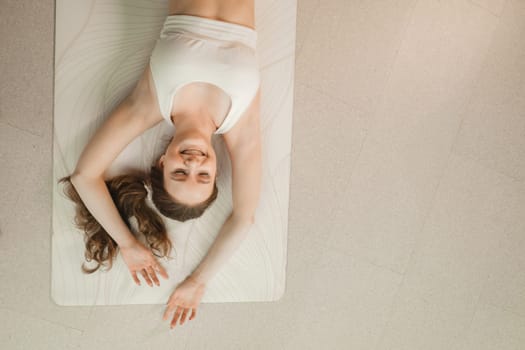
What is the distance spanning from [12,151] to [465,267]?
1.95m

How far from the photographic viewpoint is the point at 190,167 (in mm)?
1145

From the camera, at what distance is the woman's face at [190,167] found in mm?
1147

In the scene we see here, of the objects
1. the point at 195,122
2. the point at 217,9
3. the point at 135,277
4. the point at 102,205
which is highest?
the point at 217,9

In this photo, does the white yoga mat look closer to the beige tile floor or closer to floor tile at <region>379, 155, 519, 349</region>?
the beige tile floor

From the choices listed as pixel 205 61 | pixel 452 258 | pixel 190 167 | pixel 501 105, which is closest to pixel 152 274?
pixel 190 167

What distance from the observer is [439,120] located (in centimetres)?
178

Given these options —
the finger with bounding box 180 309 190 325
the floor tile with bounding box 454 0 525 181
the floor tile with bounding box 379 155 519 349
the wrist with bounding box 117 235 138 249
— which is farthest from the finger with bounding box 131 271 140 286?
the floor tile with bounding box 454 0 525 181

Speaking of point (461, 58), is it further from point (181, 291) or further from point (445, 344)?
point (181, 291)

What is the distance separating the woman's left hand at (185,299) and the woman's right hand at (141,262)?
86 mm

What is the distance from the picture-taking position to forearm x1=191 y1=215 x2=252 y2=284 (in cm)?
152

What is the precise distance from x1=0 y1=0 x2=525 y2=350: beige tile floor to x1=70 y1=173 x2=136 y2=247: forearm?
0.24m

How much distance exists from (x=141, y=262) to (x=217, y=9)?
0.94 metres

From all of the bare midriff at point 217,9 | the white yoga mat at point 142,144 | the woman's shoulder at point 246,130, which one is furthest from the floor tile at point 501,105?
the bare midriff at point 217,9

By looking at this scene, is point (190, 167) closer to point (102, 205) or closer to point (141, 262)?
point (102, 205)
